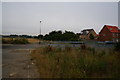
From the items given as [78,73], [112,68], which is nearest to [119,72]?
[112,68]

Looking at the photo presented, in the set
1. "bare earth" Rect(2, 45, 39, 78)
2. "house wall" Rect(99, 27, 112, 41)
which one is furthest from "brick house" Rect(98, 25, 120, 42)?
"bare earth" Rect(2, 45, 39, 78)

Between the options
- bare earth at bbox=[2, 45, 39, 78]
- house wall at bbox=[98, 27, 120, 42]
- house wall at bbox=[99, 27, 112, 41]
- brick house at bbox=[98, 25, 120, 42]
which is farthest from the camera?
house wall at bbox=[99, 27, 112, 41]

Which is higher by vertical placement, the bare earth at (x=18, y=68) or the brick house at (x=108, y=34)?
the brick house at (x=108, y=34)

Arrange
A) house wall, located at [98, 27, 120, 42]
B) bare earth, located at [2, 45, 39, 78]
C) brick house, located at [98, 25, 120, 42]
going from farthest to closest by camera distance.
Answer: brick house, located at [98, 25, 120, 42] < house wall, located at [98, 27, 120, 42] < bare earth, located at [2, 45, 39, 78]

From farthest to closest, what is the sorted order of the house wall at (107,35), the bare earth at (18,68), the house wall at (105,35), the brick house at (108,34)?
the house wall at (105,35) < the brick house at (108,34) < the house wall at (107,35) < the bare earth at (18,68)

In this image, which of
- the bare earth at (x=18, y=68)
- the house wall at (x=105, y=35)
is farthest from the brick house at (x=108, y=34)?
the bare earth at (x=18, y=68)

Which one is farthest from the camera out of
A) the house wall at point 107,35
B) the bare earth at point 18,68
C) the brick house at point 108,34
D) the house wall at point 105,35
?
the house wall at point 105,35

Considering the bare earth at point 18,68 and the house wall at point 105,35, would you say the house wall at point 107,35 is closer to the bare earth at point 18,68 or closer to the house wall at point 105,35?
the house wall at point 105,35

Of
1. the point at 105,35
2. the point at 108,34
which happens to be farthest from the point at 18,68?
the point at 105,35

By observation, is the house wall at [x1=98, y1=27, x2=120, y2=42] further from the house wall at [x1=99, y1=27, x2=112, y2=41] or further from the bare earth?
the bare earth

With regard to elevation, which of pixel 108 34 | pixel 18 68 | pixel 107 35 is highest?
pixel 108 34

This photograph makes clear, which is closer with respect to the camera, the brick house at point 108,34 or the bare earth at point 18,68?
the bare earth at point 18,68

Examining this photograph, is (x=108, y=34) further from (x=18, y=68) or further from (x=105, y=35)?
(x=18, y=68)

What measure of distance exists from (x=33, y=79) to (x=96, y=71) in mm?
2627
